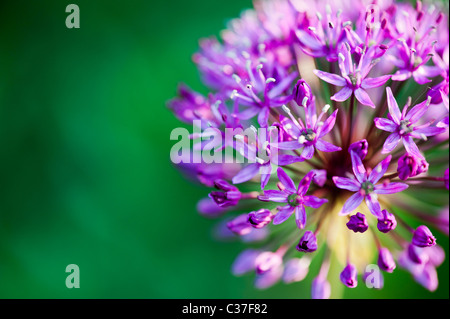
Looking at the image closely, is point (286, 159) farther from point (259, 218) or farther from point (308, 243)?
point (308, 243)

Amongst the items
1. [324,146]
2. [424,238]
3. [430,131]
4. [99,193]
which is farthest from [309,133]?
[99,193]

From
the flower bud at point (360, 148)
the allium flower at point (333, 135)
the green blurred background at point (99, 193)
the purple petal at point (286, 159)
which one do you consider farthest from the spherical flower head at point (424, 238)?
the green blurred background at point (99, 193)

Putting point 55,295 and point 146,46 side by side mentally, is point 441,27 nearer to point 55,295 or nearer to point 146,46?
point 146,46

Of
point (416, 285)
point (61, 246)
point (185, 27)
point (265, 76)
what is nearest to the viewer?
point (265, 76)

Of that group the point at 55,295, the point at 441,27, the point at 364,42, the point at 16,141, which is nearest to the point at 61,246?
the point at 55,295

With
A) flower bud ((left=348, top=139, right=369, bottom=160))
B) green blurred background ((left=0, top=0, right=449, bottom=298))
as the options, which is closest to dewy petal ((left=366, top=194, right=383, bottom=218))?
flower bud ((left=348, top=139, right=369, bottom=160))

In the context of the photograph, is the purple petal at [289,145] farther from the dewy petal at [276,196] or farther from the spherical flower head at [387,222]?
the spherical flower head at [387,222]
